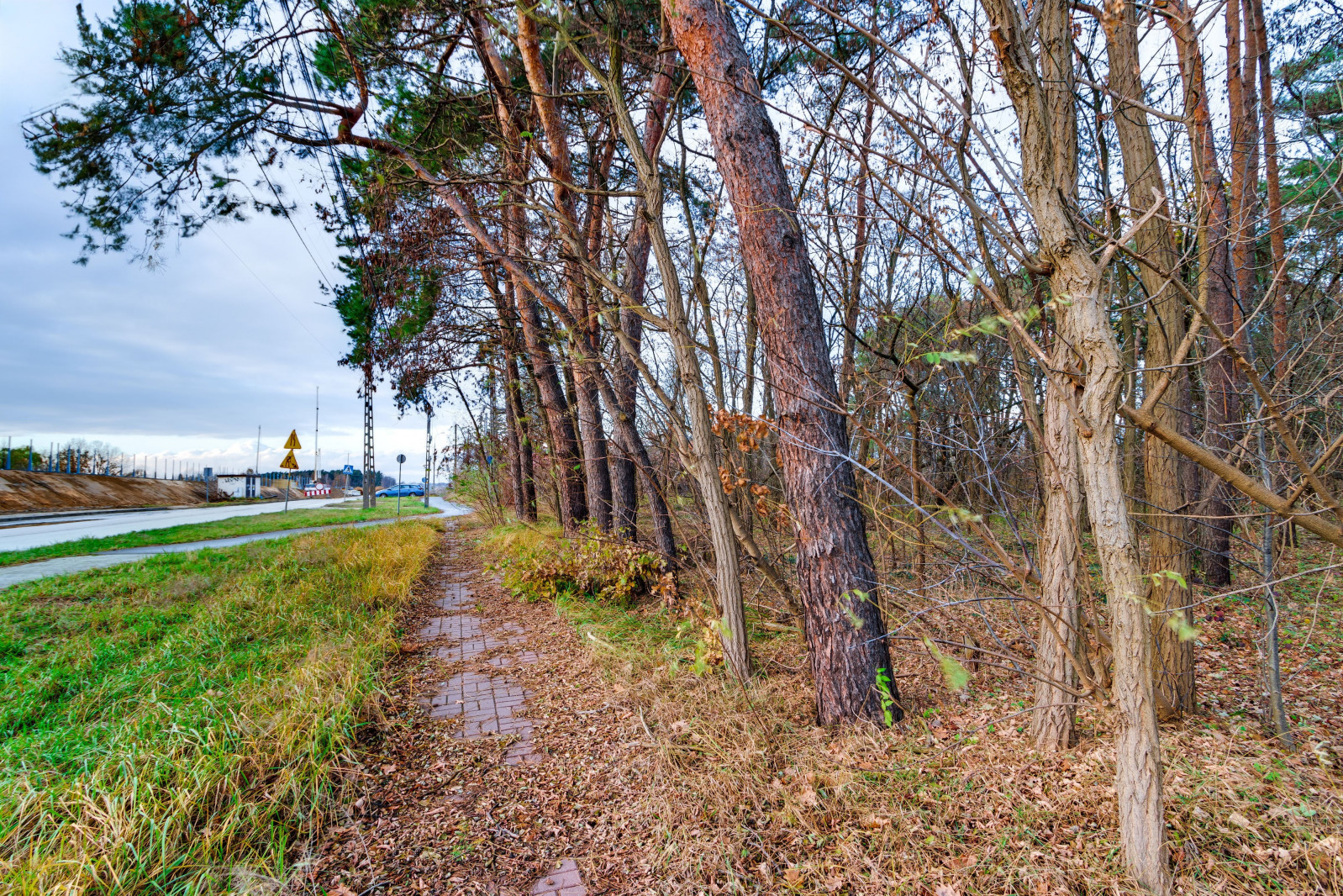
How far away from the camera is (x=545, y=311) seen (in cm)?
922

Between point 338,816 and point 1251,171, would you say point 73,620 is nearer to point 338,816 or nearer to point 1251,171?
point 338,816

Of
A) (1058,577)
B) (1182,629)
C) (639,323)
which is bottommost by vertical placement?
(1058,577)

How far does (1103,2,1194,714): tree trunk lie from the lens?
310cm

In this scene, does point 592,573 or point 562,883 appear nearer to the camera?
point 562,883

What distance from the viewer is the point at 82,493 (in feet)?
73.8

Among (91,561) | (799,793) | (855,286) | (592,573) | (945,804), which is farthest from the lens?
(91,561)

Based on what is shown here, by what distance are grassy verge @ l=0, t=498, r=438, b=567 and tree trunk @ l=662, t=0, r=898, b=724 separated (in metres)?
11.3

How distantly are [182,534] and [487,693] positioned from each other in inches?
483

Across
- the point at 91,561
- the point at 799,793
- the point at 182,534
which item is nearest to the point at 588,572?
the point at 799,793

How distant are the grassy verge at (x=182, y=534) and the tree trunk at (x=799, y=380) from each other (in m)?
11.3

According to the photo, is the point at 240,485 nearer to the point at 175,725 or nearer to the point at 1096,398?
the point at 175,725

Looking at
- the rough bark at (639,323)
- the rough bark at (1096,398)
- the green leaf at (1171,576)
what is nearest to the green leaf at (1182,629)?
the green leaf at (1171,576)

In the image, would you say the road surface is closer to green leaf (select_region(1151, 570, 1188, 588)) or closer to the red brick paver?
the red brick paver

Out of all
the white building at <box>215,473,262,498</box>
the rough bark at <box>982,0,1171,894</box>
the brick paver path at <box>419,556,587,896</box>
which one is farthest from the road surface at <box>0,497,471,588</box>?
the white building at <box>215,473,262,498</box>
